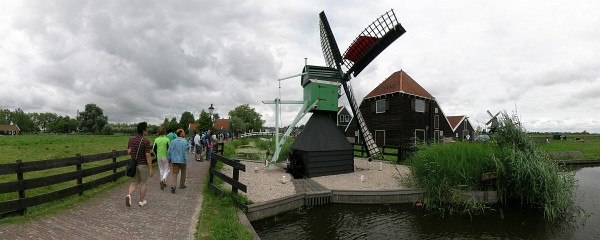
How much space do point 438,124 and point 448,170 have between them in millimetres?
20715

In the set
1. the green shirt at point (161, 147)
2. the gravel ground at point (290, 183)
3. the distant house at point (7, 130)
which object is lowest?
the gravel ground at point (290, 183)

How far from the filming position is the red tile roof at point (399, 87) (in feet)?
78.5

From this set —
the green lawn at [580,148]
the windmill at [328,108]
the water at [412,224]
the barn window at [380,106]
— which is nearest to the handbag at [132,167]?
the water at [412,224]

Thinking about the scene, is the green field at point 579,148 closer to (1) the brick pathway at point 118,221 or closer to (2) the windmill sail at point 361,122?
(2) the windmill sail at point 361,122

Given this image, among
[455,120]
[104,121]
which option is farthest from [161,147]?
[104,121]

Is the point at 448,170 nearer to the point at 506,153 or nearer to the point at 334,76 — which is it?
the point at 506,153

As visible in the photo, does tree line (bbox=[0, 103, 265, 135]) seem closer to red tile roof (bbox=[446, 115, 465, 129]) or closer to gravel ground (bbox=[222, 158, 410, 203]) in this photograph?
red tile roof (bbox=[446, 115, 465, 129])

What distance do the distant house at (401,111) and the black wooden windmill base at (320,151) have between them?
1137cm

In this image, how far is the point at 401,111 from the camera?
23516 millimetres

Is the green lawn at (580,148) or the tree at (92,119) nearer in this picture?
the green lawn at (580,148)

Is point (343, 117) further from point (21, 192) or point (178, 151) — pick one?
point (21, 192)

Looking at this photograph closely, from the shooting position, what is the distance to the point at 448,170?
887 centimetres

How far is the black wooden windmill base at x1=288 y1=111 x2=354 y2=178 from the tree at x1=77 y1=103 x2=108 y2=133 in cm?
8275

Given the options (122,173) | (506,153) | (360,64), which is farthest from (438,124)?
(122,173)
